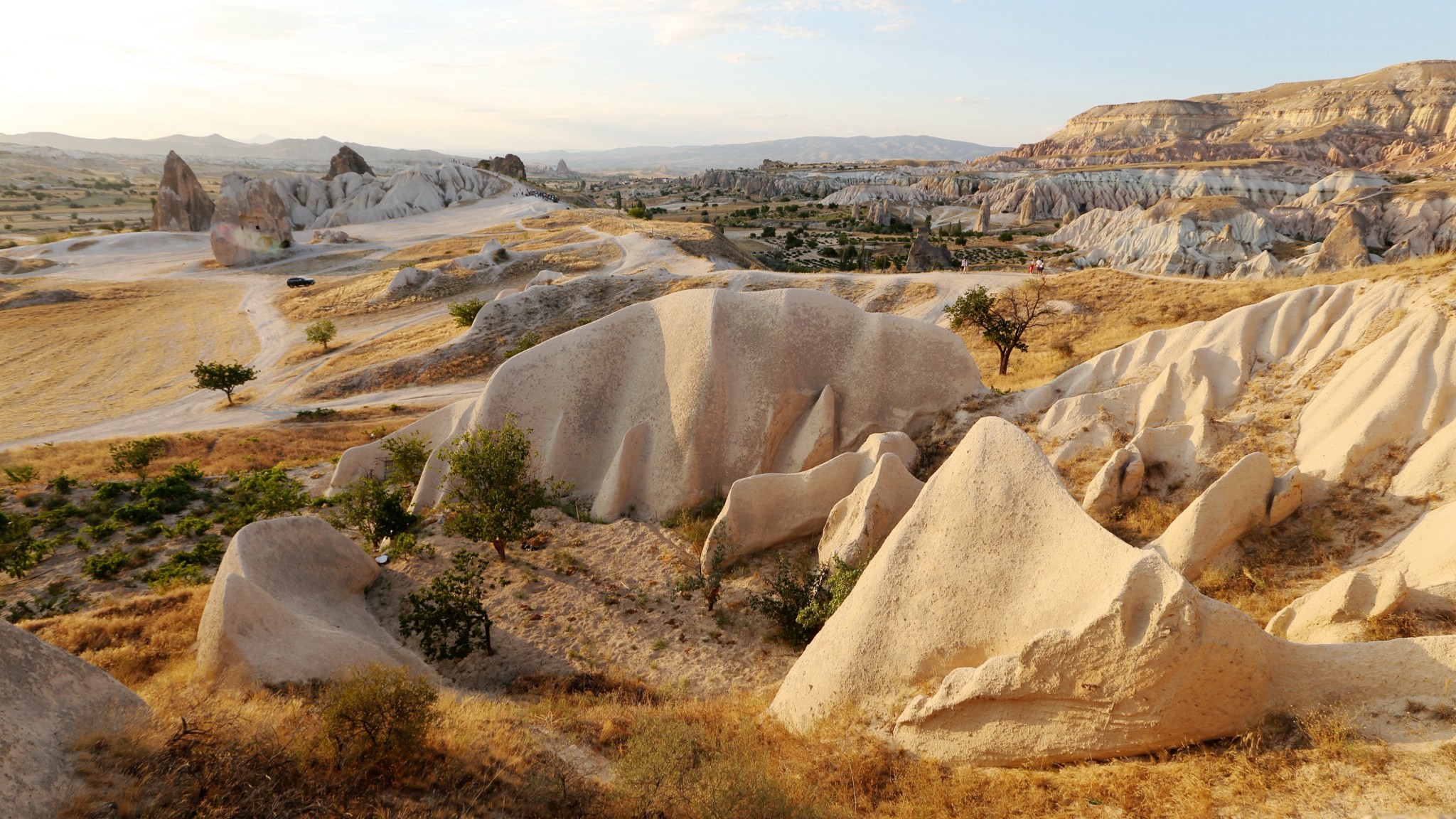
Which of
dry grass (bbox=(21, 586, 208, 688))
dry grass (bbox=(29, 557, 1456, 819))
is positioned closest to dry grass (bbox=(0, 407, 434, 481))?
dry grass (bbox=(21, 586, 208, 688))

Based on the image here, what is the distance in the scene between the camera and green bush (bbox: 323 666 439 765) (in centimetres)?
896

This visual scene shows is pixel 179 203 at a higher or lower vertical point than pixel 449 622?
higher

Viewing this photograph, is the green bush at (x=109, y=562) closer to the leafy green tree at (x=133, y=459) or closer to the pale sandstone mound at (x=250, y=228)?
the leafy green tree at (x=133, y=459)

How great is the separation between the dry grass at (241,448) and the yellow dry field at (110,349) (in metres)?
6.09

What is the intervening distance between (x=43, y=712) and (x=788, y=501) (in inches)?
551

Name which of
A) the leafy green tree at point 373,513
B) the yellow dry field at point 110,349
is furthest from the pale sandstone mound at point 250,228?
the leafy green tree at point 373,513

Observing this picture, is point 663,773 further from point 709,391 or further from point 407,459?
point 407,459

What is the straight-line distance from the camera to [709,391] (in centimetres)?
2005

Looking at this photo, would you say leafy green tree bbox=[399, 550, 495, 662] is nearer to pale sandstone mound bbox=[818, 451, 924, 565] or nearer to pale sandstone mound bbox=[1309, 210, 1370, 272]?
pale sandstone mound bbox=[818, 451, 924, 565]

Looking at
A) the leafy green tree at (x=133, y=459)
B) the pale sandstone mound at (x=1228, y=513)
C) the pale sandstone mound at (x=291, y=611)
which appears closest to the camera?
the pale sandstone mound at (x=291, y=611)

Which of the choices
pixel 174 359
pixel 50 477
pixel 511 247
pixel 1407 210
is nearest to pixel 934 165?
pixel 1407 210

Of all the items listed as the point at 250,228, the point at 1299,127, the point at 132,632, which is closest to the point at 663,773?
the point at 132,632

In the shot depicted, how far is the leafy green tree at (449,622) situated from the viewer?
14961 mm

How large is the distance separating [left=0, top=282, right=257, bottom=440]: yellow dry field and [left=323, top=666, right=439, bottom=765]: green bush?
1550 inches
